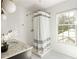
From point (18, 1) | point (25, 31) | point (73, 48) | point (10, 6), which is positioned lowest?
point (73, 48)

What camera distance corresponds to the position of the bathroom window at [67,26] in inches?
53.3

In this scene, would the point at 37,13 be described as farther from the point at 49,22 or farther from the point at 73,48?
the point at 73,48

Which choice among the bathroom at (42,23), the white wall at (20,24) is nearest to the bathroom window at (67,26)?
the bathroom at (42,23)

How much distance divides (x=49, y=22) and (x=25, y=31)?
0.54 m

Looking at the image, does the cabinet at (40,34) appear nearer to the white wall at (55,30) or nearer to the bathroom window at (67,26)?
the white wall at (55,30)

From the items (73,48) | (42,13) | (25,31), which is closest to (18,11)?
(25,31)

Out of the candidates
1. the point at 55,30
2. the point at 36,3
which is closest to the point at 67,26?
the point at 55,30

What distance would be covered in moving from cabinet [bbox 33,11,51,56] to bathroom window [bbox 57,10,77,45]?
0.30 meters

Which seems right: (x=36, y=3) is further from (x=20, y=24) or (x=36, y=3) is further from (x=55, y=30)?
(x=55, y=30)

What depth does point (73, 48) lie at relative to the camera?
1382mm

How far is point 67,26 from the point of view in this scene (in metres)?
1.37

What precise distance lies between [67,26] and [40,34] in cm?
60

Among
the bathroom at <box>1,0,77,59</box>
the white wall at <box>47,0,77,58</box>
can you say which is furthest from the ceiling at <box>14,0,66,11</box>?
the white wall at <box>47,0,77,58</box>

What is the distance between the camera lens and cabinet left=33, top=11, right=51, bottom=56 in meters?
1.59
